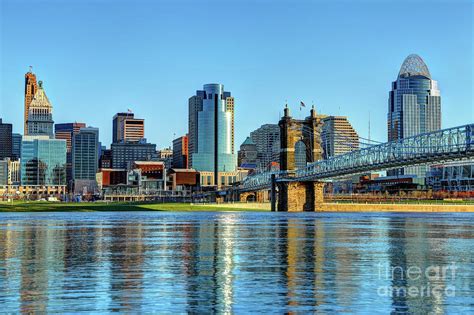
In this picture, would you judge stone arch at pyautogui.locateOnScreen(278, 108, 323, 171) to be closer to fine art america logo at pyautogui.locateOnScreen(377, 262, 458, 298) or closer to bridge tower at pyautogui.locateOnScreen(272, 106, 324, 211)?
bridge tower at pyautogui.locateOnScreen(272, 106, 324, 211)

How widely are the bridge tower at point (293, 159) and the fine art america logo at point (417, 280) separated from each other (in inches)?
4795

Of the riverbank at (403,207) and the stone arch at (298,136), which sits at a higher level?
the stone arch at (298,136)

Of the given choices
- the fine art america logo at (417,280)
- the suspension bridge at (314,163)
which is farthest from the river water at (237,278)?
the suspension bridge at (314,163)

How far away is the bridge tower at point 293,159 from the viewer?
154 meters

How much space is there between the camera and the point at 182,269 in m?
29.8

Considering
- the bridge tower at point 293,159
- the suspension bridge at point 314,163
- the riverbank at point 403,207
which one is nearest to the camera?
the suspension bridge at point 314,163

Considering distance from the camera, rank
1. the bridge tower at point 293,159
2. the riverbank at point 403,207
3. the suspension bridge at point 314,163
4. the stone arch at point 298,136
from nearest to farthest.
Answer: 1. the suspension bridge at point 314,163
2. the bridge tower at point 293,159
3. the riverbank at point 403,207
4. the stone arch at point 298,136

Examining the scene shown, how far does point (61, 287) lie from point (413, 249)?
21.3 m

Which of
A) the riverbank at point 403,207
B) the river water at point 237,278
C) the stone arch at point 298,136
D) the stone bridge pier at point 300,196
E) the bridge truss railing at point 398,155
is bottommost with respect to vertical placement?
the river water at point 237,278

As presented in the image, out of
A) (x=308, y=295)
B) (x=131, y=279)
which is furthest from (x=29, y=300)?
(x=308, y=295)

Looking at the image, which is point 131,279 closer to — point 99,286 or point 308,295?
point 99,286

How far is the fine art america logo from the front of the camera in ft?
75.8

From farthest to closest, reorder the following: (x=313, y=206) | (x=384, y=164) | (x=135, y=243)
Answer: (x=313, y=206), (x=384, y=164), (x=135, y=243)

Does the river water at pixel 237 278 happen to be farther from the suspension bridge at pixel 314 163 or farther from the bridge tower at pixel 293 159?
the bridge tower at pixel 293 159
